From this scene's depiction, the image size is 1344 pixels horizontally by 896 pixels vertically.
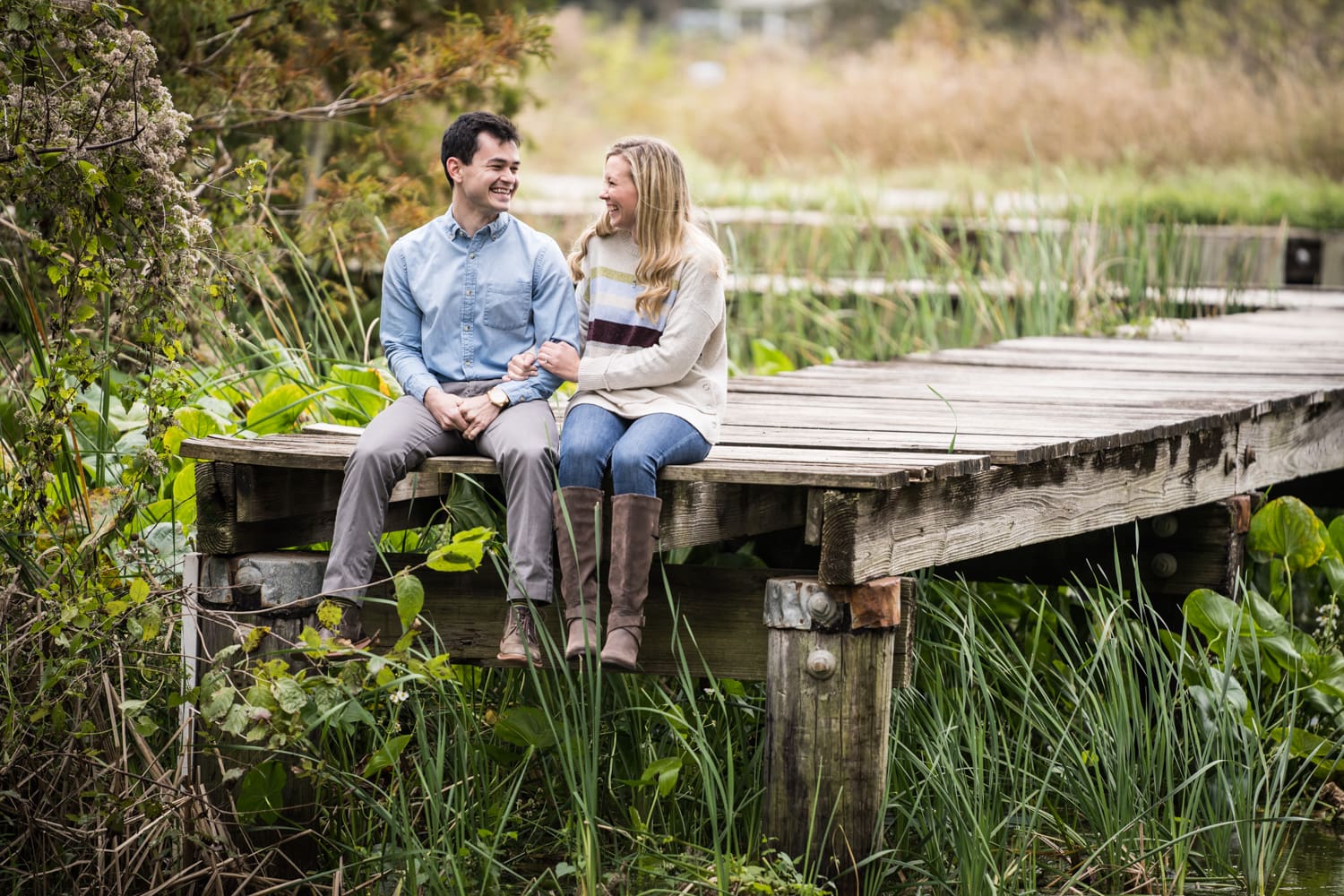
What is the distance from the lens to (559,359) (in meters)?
3.59

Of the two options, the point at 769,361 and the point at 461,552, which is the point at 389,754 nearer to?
the point at 461,552

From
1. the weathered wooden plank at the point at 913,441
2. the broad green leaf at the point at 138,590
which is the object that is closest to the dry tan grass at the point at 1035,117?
the weathered wooden plank at the point at 913,441

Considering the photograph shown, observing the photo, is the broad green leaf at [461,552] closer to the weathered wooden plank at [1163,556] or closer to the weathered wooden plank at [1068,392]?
the weathered wooden plank at [1068,392]

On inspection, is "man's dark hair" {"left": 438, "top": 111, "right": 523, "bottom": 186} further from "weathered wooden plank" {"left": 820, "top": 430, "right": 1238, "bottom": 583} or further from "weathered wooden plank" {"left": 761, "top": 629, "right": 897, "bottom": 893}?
"weathered wooden plank" {"left": 761, "top": 629, "right": 897, "bottom": 893}

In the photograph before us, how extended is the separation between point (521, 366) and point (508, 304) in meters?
0.15

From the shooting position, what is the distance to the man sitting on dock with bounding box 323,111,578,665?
342 cm

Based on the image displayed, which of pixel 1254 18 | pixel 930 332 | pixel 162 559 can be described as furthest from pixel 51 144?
pixel 1254 18

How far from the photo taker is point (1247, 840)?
368 centimetres

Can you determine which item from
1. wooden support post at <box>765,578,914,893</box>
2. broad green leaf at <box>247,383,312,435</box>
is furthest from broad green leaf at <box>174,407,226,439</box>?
wooden support post at <box>765,578,914,893</box>

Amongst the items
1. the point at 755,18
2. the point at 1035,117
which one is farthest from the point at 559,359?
the point at 755,18

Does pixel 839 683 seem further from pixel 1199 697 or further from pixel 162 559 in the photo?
pixel 162 559

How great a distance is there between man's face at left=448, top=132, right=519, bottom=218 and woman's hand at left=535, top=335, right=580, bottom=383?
33 centimetres

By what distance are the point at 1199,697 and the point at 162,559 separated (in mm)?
2625

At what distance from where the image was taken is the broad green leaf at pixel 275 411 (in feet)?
14.3
